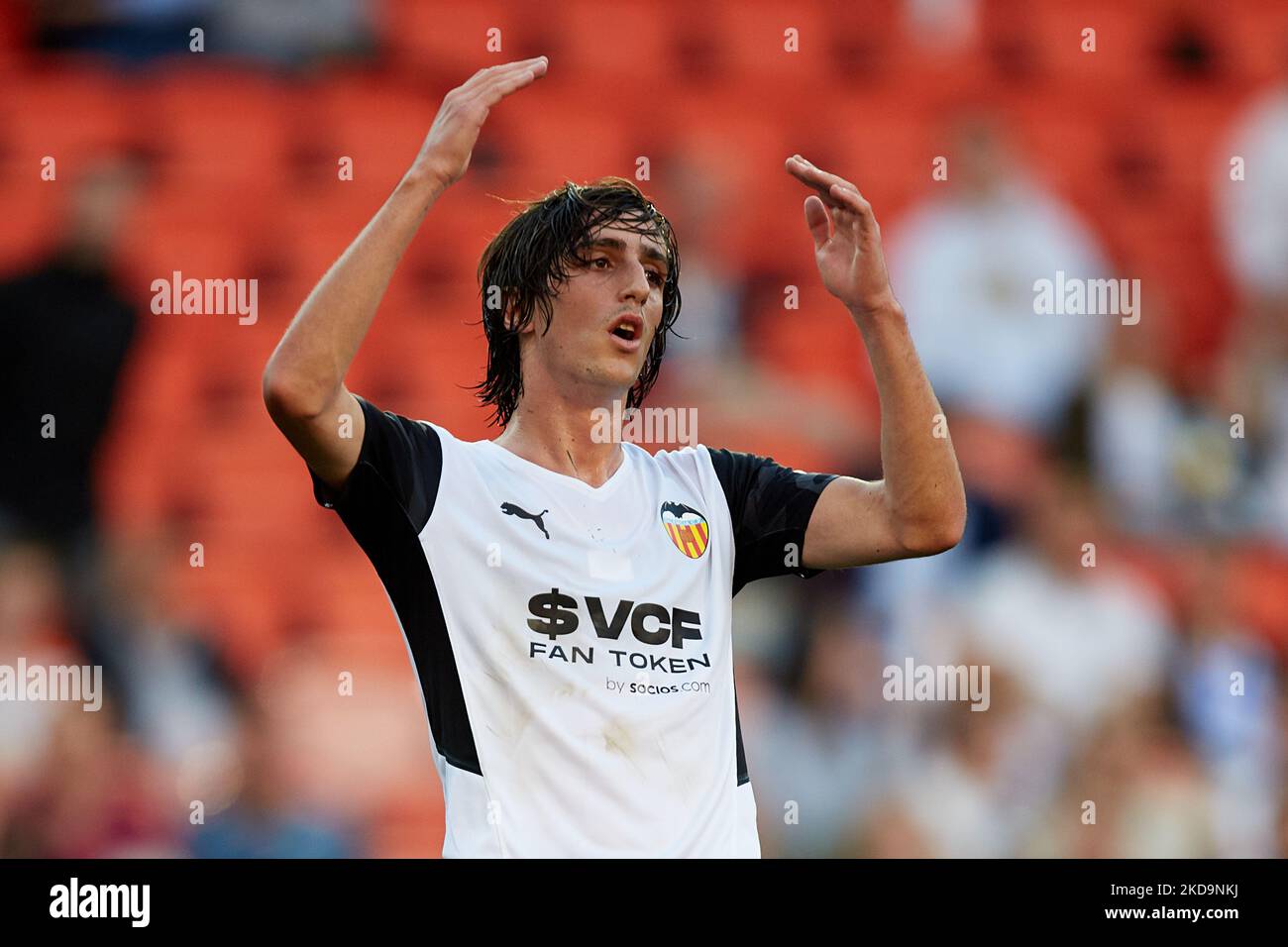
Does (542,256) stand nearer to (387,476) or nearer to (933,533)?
(387,476)

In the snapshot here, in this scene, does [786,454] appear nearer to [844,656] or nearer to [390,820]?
[844,656]

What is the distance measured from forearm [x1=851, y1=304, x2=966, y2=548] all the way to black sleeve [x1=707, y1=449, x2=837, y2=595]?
21 cm

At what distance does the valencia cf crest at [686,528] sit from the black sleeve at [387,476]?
0.44 metres

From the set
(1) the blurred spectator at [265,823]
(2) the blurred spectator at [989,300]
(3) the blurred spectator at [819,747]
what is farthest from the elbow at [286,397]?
(2) the blurred spectator at [989,300]

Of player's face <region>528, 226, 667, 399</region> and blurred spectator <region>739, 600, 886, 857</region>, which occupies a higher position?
player's face <region>528, 226, 667, 399</region>

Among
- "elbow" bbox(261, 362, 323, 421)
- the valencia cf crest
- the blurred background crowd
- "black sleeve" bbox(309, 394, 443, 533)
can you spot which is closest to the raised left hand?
the valencia cf crest

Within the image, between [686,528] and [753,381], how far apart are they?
3.30m

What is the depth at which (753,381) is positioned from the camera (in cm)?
601

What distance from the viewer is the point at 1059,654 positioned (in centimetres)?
559

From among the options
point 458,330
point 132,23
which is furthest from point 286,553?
point 132,23

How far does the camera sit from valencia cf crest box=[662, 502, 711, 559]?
8.96 ft

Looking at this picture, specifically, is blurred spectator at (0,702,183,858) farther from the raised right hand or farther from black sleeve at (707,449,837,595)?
the raised right hand

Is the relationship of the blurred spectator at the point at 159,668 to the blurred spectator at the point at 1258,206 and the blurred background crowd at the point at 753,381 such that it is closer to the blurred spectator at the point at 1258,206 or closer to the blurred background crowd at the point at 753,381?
the blurred background crowd at the point at 753,381

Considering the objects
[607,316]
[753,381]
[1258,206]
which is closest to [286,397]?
[607,316]
